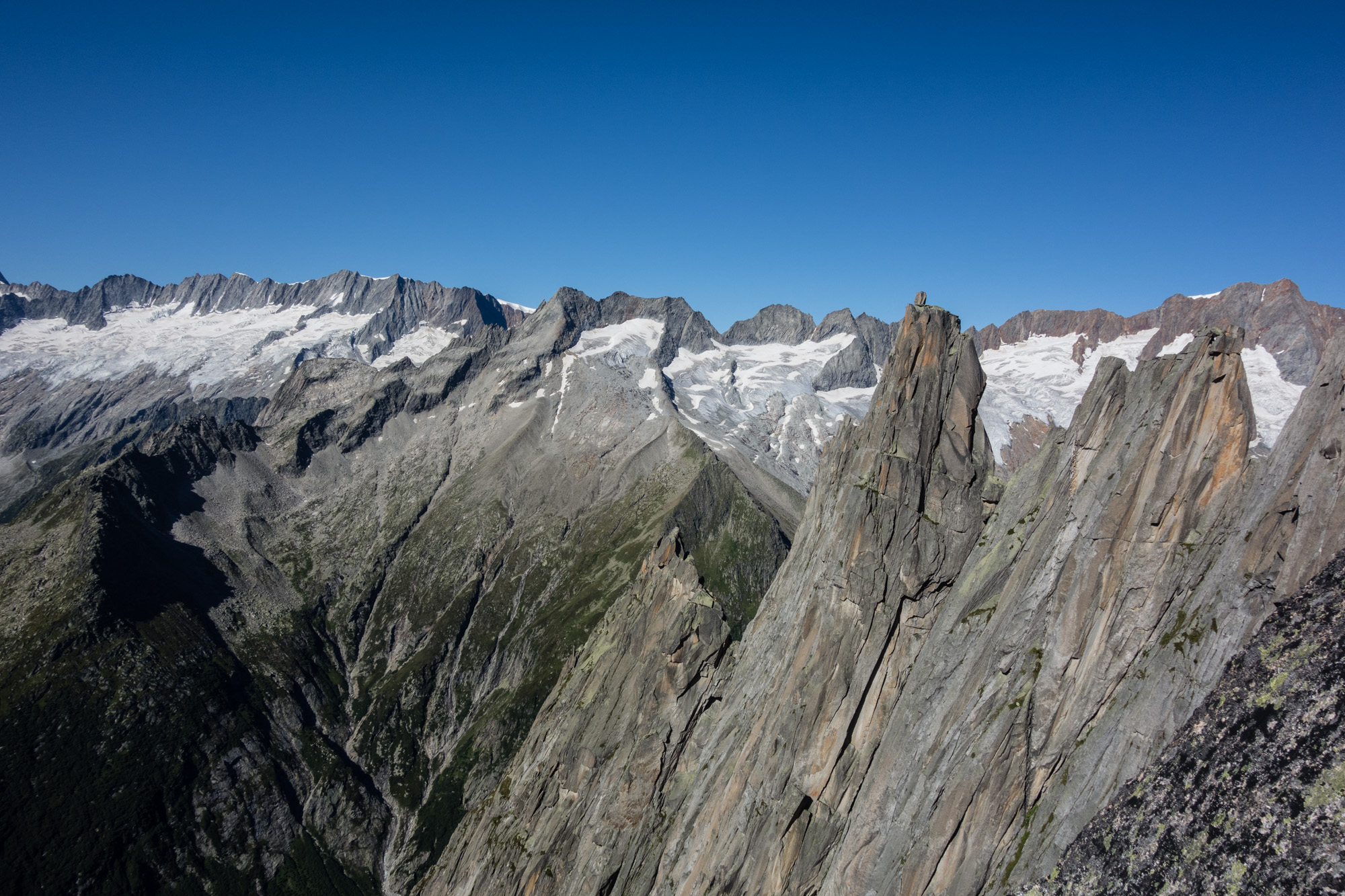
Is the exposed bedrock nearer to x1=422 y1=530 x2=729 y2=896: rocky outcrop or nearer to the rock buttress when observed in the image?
the rock buttress

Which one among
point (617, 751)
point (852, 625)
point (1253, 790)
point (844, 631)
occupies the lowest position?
point (617, 751)

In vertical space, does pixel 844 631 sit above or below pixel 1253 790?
below

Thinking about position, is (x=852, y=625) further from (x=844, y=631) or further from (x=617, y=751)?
(x=617, y=751)

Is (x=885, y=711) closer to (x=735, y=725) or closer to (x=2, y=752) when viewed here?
(x=735, y=725)

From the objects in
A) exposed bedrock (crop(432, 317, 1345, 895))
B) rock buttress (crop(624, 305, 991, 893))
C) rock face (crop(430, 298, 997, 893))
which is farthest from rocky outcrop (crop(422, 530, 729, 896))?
rock buttress (crop(624, 305, 991, 893))

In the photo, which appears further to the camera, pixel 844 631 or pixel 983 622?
pixel 844 631

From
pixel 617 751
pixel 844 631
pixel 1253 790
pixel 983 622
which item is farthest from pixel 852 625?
pixel 617 751

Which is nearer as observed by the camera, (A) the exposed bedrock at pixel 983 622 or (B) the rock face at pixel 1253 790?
(B) the rock face at pixel 1253 790

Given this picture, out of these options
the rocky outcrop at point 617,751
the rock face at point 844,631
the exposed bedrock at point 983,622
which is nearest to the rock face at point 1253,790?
the exposed bedrock at point 983,622

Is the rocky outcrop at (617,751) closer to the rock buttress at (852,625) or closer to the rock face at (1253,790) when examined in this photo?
the rock buttress at (852,625)
